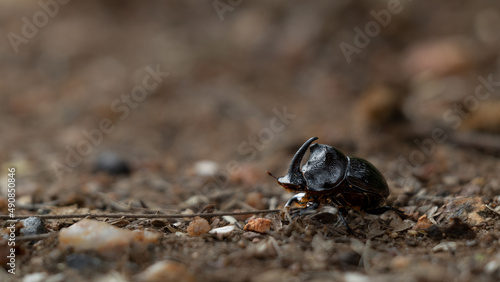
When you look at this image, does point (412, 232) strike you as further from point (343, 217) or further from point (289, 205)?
point (289, 205)

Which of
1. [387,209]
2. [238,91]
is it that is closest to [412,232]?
[387,209]

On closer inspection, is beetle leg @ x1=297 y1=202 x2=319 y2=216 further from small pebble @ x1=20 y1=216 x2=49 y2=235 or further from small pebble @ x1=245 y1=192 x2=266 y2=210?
small pebble @ x1=20 y1=216 x2=49 y2=235

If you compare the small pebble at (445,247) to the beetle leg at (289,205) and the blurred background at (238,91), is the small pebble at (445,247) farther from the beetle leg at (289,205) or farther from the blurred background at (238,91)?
the blurred background at (238,91)

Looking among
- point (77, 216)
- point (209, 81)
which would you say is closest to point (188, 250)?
→ point (77, 216)

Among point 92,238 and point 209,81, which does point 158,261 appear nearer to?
point 92,238

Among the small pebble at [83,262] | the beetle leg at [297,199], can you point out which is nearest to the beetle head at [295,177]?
the beetle leg at [297,199]

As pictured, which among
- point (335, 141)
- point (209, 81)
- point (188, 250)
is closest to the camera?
point (188, 250)
